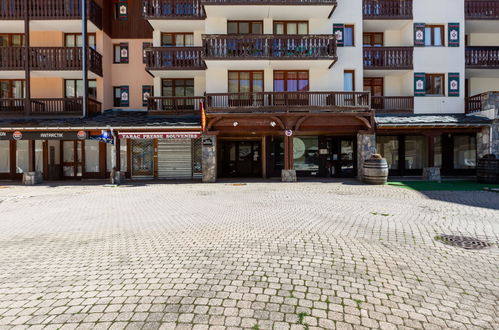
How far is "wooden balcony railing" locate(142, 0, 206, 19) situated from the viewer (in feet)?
58.0

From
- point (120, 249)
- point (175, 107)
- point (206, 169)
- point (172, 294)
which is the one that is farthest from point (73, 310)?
point (175, 107)

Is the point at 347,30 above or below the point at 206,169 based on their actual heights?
above

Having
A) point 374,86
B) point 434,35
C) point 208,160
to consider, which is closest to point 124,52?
point 208,160

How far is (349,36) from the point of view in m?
18.5

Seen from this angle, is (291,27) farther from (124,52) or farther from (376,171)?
(124,52)

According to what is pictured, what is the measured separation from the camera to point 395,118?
58.0 ft

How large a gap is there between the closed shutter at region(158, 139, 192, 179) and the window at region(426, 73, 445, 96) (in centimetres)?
1652

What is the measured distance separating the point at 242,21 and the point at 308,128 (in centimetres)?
832

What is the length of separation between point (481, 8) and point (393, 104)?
899 centimetres

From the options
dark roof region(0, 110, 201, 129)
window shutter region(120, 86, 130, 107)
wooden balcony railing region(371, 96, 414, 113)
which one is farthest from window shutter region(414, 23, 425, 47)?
window shutter region(120, 86, 130, 107)

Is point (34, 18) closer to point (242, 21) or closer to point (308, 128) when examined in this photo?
point (242, 21)

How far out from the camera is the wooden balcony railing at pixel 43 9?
59.5 feet

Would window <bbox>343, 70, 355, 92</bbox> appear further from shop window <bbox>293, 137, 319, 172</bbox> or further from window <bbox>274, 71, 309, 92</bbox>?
shop window <bbox>293, 137, 319, 172</bbox>

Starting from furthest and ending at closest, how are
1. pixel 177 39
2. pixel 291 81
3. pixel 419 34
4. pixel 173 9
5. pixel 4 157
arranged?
1. pixel 177 39
2. pixel 4 157
3. pixel 419 34
4. pixel 291 81
5. pixel 173 9
